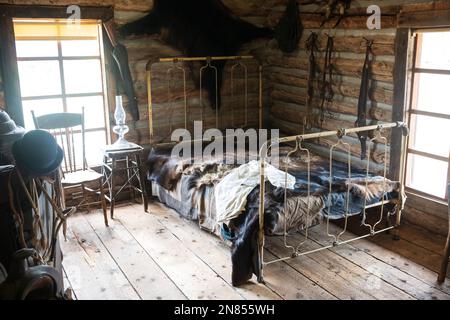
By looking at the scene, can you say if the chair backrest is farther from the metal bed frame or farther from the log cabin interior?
the metal bed frame

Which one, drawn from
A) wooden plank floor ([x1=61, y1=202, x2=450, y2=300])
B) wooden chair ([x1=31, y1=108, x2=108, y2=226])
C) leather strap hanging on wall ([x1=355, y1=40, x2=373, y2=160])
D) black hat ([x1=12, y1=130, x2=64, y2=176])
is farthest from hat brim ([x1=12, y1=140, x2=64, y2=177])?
leather strap hanging on wall ([x1=355, y1=40, x2=373, y2=160])

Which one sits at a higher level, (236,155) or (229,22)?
(229,22)

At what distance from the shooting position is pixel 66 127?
394cm

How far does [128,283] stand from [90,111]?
80.7 inches

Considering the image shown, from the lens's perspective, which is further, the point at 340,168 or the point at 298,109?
the point at 298,109

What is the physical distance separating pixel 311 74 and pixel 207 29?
3.91 ft

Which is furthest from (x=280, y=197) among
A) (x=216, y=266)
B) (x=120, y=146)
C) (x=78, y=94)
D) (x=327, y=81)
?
(x=78, y=94)

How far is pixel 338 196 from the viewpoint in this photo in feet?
10.7

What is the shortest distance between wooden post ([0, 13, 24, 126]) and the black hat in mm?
2351

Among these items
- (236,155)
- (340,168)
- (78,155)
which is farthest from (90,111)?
(340,168)

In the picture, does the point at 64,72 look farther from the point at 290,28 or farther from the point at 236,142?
the point at 290,28

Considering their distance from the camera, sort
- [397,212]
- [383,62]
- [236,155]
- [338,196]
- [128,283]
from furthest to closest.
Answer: [236,155], [383,62], [397,212], [338,196], [128,283]

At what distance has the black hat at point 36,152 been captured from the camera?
1707 mm
